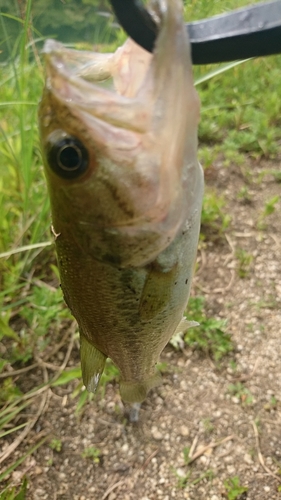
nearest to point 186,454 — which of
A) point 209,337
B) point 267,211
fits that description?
point 209,337

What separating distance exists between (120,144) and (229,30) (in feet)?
0.75

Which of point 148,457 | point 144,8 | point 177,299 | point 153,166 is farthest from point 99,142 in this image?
point 148,457

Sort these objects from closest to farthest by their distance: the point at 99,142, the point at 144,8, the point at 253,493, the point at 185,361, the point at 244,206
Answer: the point at 144,8
the point at 99,142
the point at 253,493
the point at 185,361
the point at 244,206

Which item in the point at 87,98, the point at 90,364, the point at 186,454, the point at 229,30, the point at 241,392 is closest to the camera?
the point at 229,30

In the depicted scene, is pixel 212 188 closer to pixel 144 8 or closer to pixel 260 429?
pixel 260 429

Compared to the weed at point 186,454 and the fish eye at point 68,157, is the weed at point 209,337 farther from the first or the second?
the fish eye at point 68,157

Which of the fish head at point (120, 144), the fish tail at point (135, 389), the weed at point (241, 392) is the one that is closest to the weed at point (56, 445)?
the fish tail at point (135, 389)

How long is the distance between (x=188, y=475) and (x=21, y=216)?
4.62 feet

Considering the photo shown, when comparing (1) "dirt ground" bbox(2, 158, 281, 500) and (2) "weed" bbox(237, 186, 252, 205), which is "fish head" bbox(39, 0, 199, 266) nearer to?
(1) "dirt ground" bbox(2, 158, 281, 500)

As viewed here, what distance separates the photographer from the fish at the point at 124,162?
667mm

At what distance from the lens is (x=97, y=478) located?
1689mm

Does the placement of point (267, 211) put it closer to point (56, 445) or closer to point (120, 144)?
point (56, 445)

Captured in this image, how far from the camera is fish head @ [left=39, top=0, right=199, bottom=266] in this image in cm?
67

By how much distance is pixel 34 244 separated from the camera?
75.7 inches
